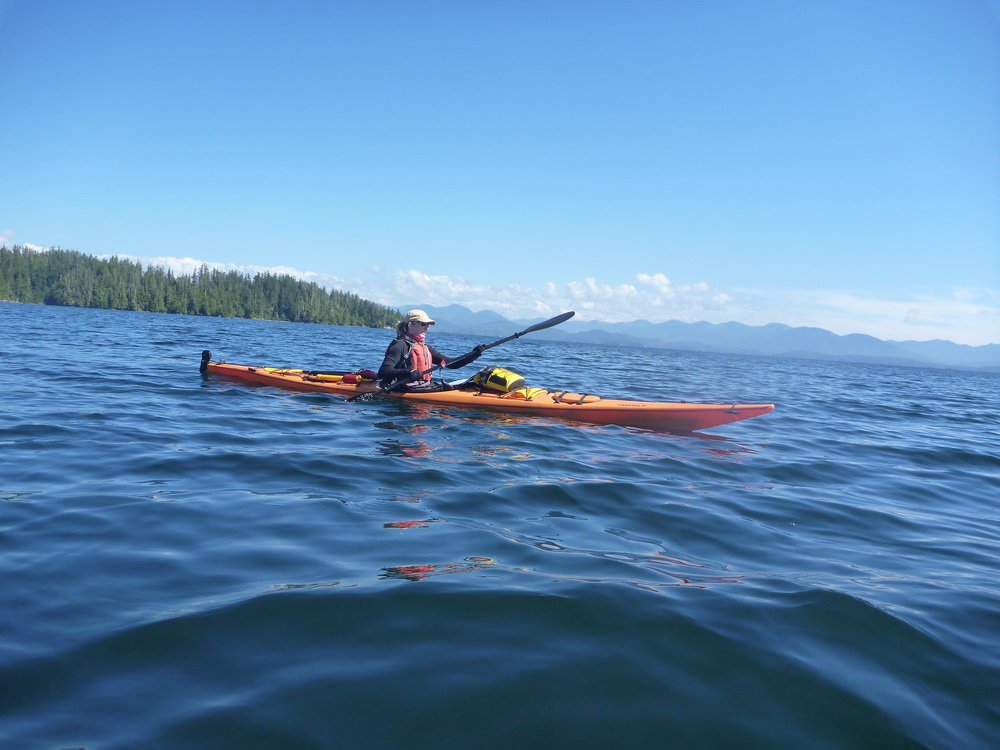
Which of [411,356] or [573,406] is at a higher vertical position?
[411,356]

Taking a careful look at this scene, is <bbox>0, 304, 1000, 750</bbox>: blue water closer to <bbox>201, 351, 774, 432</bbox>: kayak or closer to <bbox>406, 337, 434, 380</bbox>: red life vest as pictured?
<bbox>201, 351, 774, 432</bbox>: kayak

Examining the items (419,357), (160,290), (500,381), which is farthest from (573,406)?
(160,290)

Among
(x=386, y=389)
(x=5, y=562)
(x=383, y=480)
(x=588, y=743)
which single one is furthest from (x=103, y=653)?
(x=386, y=389)

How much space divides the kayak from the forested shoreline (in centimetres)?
9625

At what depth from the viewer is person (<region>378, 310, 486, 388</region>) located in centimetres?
868

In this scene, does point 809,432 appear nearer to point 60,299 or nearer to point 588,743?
point 588,743

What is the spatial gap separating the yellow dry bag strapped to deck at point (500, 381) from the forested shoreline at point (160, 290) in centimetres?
9729

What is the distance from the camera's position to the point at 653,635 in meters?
2.55

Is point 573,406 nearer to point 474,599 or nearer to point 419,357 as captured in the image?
point 419,357

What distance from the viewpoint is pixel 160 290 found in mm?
91562

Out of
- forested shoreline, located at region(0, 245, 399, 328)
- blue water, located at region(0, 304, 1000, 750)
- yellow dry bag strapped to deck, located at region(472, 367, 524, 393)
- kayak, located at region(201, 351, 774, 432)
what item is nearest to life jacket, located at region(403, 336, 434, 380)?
kayak, located at region(201, 351, 774, 432)

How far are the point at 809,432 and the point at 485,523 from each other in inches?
286

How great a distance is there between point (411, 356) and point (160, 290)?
9901cm

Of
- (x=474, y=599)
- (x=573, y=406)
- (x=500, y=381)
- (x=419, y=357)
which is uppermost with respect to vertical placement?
(x=419, y=357)
